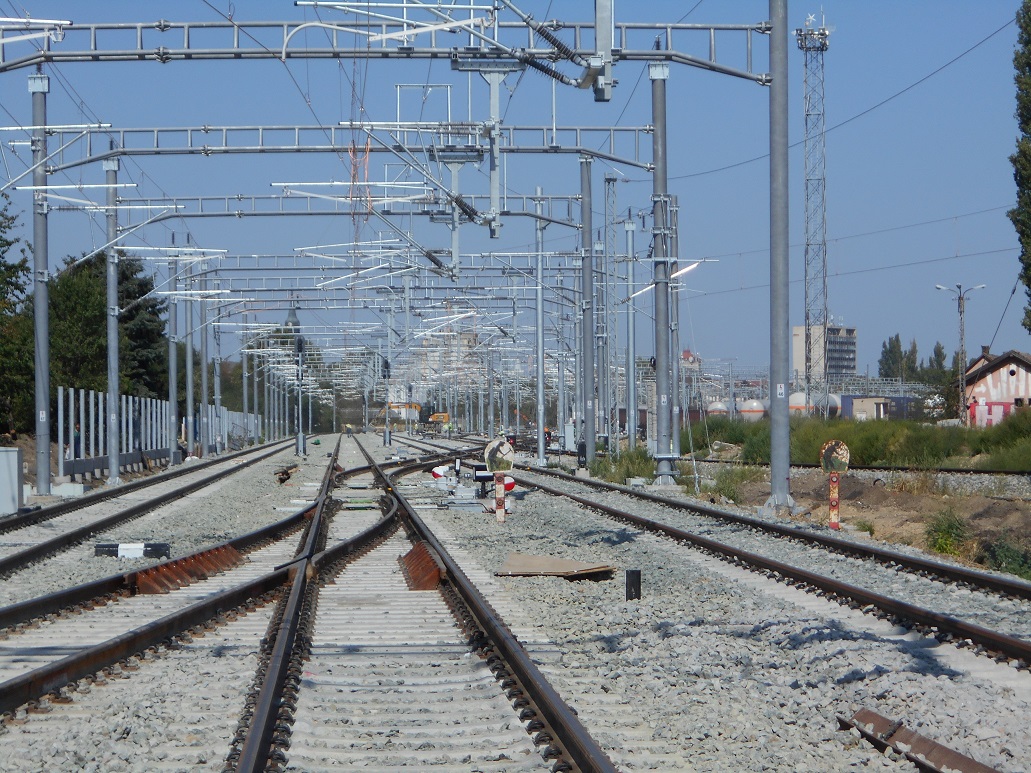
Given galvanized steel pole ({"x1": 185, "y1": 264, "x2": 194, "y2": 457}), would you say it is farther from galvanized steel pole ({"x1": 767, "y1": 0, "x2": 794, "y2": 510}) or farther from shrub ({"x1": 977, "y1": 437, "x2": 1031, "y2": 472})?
galvanized steel pole ({"x1": 767, "y1": 0, "x2": 794, "y2": 510})

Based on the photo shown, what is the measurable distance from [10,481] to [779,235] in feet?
49.1

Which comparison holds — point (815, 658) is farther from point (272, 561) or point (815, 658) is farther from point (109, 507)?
point (109, 507)

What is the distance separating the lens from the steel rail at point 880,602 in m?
8.45

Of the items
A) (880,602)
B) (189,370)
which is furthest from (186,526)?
(189,370)

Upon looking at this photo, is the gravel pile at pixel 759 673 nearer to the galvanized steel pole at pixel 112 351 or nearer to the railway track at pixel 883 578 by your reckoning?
the railway track at pixel 883 578

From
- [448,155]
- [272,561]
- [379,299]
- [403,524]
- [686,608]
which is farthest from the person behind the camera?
[379,299]

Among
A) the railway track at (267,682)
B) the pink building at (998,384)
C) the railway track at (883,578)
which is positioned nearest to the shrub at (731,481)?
the railway track at (883,578)

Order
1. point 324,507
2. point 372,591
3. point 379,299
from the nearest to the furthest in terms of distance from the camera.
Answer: point 372,591 < point 324,507 < point 379,299

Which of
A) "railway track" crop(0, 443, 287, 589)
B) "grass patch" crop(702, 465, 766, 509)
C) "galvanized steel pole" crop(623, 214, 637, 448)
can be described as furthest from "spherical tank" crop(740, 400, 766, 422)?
"railway track" crop(0, 443, 287, 589)

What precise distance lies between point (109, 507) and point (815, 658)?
21326mm

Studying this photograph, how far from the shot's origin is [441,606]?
11.6 m

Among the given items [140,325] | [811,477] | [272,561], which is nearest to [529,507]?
[272,561]

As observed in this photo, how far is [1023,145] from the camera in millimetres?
38719

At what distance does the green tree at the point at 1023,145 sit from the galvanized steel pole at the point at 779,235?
18.8 meters
